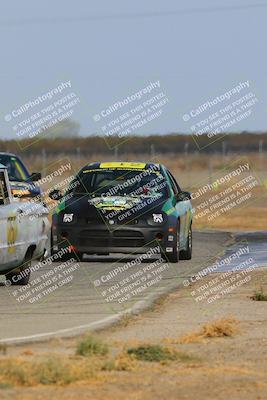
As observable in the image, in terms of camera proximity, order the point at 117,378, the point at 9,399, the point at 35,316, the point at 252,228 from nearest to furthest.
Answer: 1. the point at 9,399
2. the point at 117,378
3. the point at 35,316
4. the point at 252,228

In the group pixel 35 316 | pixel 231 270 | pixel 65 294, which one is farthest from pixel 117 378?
pixel 231 270

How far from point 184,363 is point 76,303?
5.14 meters

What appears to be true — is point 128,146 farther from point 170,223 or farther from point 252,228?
point 170,223

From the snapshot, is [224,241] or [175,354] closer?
[175,354]

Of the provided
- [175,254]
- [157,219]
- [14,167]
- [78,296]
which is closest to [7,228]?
[78,296]

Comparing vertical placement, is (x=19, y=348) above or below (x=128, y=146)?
above

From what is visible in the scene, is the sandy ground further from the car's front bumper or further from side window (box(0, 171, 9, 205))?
the car's front bumper

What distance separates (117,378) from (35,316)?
15.0 ft

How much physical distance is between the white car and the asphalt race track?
290 millimetres

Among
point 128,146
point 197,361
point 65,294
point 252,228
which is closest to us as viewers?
point 197,361

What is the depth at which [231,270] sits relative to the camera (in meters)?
21.1

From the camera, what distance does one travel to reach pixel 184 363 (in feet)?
36.3

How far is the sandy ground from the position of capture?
9609 millimetres

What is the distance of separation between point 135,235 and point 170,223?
60cm
